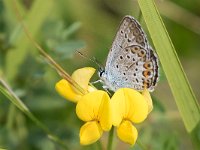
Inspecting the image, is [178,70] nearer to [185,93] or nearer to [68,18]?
[185,93]

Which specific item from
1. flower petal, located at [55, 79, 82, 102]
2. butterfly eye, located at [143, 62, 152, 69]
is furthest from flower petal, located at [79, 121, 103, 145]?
butterfly eye, located at [143, 62, 152, 69]

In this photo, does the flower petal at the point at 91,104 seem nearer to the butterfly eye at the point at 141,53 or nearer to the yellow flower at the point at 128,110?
the yellow flower at the point at 128,110

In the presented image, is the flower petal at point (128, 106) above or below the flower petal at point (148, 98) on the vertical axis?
above

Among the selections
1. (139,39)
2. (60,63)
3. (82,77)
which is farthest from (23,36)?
(139,39)

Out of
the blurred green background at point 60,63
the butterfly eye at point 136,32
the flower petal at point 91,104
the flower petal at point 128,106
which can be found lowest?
the blurred green background at point 60,63

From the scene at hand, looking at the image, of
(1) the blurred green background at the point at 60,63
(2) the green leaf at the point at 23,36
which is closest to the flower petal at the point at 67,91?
(1) the blurred green background at the point at 60,63

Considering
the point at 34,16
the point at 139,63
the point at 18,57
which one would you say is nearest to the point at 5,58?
the point at 18,57
